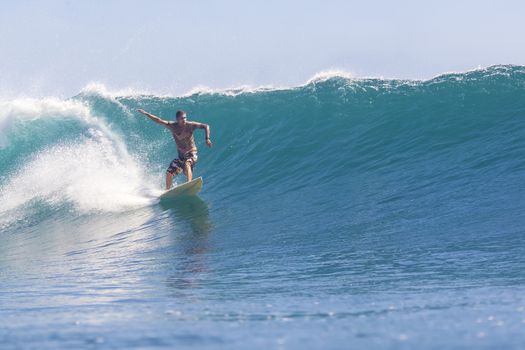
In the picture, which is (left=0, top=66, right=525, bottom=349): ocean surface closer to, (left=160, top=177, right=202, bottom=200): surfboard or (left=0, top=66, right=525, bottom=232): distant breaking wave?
(left=0, top=66, right=525, bottom=232): distant breaking wave

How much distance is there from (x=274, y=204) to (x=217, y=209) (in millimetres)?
1041

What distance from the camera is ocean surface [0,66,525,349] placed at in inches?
197

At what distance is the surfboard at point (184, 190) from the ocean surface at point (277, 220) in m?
0.16

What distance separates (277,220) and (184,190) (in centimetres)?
289

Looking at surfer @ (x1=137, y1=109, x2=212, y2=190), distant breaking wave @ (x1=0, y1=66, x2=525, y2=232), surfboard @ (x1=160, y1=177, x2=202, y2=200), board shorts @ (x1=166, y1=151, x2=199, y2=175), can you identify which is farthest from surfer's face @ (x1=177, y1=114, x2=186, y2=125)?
distant breaking wave @ (x1=0, y1=66, x2=525, y2=232)

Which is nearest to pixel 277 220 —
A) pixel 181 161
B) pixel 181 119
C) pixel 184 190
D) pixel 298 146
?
pixel 184 190

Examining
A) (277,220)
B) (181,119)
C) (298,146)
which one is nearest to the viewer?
(277,220)

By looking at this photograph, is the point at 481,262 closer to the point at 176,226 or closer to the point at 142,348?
the point at 142,348

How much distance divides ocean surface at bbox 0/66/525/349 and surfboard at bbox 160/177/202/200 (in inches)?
6.2

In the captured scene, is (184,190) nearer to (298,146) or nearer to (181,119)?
(181,119)

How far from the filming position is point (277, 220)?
37.4ft

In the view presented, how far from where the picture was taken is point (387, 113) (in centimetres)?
1717

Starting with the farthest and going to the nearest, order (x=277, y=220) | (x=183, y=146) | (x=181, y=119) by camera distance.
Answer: (x=183, y=146)
(x=181, y=119)
(x=277, y=220)

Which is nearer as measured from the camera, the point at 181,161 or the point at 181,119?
the point at 181,119
